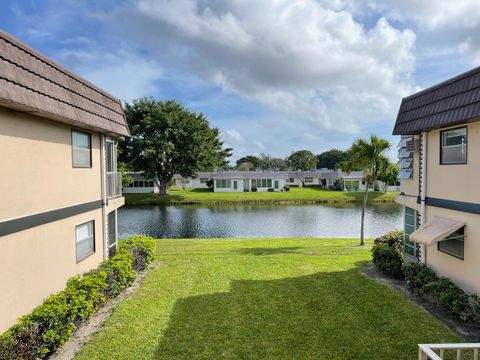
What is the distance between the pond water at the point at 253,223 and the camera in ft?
76.2

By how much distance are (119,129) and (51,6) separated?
148 inches

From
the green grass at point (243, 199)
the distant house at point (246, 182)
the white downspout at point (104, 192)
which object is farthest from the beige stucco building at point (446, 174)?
the distant house at point (246, 182)

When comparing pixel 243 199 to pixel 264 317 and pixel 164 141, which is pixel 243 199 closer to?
pixel 164 141

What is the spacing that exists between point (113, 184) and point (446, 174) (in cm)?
1006

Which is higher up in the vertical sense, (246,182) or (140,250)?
(246,182)

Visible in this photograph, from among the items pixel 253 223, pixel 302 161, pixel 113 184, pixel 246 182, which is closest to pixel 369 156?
pixel 113 184

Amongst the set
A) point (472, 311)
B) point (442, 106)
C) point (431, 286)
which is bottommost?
point (472, 311)

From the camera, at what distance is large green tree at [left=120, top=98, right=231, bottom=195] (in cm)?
4051

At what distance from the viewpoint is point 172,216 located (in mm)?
Result: 31531

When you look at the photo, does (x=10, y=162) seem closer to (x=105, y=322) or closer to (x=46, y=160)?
(x=46, y=160)

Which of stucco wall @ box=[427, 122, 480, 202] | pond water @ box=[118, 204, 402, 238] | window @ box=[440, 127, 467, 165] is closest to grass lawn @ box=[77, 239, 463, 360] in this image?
stucco wall @ box=[427, 122, 480, 202]

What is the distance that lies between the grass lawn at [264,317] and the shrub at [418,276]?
486mm

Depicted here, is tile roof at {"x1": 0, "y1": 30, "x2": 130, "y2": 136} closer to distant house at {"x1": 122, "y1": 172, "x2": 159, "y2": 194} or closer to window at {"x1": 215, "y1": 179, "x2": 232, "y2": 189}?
window at {"x1": 215, "y1": 179, "x2": 232, "y2": 189}

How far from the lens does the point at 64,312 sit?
20.3ft
